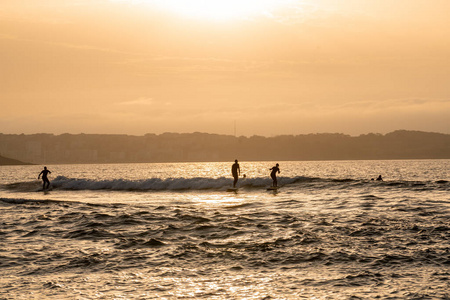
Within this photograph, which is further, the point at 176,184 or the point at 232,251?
the point at 176,184

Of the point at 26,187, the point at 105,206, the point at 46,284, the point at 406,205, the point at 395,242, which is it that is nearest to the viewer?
the point at 46,284

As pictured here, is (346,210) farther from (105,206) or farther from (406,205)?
(105,206)

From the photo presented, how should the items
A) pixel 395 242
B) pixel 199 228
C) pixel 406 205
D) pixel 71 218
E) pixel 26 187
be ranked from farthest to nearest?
1. pixel 26 187
2. pixel 406 205
3. pixel 71 218
4. pixel 199 228
5. pixel 395 242

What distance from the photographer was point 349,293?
10.8m

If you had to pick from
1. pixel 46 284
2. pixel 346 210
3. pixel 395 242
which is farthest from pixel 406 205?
pixel 46 284

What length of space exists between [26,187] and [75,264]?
1648 inches

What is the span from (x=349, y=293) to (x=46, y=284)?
7.28m

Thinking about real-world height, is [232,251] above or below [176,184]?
below

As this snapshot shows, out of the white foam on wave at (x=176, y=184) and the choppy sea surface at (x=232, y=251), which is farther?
A: the white foam on wave at (x=176, y=184)

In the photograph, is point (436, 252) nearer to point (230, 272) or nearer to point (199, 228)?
point (230, 272)

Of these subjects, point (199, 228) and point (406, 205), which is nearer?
point (199, 228)

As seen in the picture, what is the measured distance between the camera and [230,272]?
42.8 feet

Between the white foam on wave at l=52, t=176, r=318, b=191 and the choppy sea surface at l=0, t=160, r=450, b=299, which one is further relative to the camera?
the white foam on wave at l=52, t=176, r=318, b=191

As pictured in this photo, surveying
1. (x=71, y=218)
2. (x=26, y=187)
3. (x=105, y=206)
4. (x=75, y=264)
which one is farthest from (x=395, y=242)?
(x=26, y=187)
